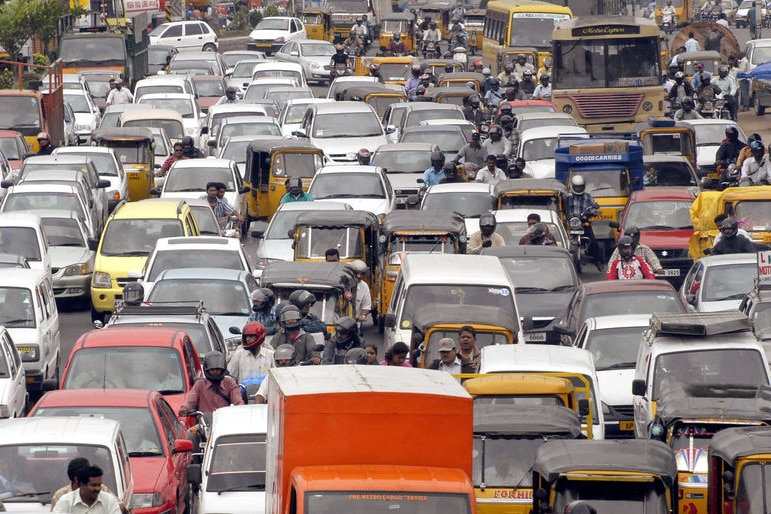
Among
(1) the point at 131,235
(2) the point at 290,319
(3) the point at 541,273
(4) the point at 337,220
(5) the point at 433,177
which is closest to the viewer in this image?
(2) the point at 290,319

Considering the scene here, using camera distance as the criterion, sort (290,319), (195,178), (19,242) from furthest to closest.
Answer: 1. (195,178)
2. (19,242)
3. (290,319)

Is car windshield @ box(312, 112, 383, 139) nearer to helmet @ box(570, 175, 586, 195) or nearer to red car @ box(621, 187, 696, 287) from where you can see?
helmet @ box(570, 175, 586, 195)

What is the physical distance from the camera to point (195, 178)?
3019cm

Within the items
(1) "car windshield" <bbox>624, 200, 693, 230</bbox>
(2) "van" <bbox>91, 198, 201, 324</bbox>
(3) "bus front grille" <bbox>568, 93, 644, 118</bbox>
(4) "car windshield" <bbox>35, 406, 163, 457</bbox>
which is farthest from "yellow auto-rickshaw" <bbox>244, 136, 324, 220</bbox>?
(4) "car windshield" <bbox>35, 406, 163, 457</bbox>

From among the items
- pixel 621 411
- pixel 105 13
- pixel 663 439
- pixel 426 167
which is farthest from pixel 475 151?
pixel 105 13

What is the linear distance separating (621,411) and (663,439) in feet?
13.1

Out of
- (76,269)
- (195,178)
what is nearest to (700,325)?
(76,269)

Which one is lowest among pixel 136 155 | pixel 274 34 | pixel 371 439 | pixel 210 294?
pixel 274 34

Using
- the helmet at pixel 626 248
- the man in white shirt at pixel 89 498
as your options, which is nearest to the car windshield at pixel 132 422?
the man in white shirt at pixel 89 498

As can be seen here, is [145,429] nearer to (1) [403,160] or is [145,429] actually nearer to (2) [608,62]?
(1) [403,160]

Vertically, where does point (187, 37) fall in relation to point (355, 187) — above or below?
below

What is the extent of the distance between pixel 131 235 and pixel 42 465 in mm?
12077

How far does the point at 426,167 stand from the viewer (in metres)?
31.8

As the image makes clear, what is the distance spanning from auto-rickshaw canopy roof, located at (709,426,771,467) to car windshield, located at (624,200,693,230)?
13652 mm
